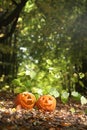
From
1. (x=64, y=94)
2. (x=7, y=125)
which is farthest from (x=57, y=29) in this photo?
(x=7, y=125)

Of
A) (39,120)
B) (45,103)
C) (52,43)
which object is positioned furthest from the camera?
(52,43)

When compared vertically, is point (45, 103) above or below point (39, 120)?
below

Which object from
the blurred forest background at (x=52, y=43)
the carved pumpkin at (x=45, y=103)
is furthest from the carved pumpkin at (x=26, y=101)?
the blurred forest background at (x=52, y=43)

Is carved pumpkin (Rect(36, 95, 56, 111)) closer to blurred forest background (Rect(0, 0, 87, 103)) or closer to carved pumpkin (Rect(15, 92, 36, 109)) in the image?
carved pumpkin (Rect(15, 92, 36, 109))

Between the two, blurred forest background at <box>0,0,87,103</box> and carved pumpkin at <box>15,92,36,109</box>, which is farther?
blurred forest background at <box>0,0,87,103</box>

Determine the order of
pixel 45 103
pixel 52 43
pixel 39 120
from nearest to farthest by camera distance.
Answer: pixel 39 120
pixel 45 103
pixel 52 43

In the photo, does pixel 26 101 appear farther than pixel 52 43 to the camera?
No

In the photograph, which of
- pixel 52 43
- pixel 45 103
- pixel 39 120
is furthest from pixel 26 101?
pixel 52 43

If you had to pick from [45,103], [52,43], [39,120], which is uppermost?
[39,120]

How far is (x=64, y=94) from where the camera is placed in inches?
317

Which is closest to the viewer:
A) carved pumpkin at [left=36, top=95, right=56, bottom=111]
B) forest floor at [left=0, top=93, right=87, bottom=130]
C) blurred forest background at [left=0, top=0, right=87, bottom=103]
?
forest floor at [left=0, top=93, right=87, bottom=130]

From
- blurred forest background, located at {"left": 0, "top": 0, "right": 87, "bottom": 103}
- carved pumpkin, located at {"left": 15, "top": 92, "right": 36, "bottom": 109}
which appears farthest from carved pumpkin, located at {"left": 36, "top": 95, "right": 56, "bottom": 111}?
blurred forest background, located at {"left": 0, "top": 0, "right": 87, "bottom": 103}

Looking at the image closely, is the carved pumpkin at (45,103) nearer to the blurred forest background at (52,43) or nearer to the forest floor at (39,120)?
the forest floor at (39,120)

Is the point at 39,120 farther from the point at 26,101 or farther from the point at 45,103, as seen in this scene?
the point at 26,101
